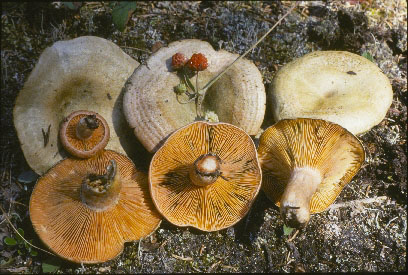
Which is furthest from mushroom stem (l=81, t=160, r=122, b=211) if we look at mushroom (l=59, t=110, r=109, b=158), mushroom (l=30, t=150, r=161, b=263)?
mushroom (l=59, t=110, r=109, b=158)

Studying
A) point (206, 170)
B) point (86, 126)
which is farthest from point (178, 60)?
point (206, 170)

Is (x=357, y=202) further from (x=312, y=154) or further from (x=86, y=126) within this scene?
(x=86, y=126)

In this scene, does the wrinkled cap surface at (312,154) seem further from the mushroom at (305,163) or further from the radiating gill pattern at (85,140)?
the radiating gill pattern at (85,140)

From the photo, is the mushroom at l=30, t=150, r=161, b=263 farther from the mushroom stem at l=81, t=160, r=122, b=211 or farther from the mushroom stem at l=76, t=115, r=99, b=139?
the mushroom stem at l=76, t=115, r=99, b=139

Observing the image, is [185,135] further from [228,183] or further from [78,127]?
[78,127]

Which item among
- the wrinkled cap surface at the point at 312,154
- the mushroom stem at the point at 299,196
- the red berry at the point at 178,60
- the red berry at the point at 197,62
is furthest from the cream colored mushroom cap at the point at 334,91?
the red berry at the point at 178,60
